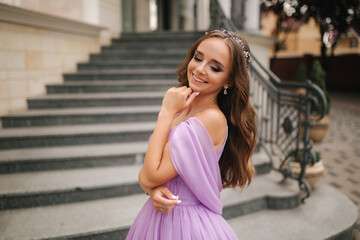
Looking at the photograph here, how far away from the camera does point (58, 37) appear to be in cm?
504

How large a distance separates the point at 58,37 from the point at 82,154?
2775mm

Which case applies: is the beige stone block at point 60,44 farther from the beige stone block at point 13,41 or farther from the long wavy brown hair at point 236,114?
the long wavy brown hair at point 236,114

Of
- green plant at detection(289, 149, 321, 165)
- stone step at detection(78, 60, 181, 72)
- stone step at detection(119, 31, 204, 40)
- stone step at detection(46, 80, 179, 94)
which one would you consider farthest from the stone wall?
green plant at detection(289, 149, 321, 165)

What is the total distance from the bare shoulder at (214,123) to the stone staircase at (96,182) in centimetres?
85

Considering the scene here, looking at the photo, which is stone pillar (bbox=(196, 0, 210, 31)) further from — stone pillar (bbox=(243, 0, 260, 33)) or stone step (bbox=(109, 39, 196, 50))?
stone step (bbox=(109, 39, 196, 50))

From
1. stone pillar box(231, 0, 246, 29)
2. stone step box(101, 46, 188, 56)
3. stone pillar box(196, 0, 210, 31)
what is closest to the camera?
stone step box(101, 46, 188, 56)

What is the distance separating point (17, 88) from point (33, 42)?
811 millimetres

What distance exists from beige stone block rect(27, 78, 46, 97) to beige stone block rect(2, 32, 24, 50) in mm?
555

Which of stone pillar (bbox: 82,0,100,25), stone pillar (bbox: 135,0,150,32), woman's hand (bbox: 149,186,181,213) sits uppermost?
stone pillar (bbox: 135,0,150,32)

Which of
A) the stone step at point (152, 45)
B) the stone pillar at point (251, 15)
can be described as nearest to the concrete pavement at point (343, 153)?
the stone pillar at point (251, 15)

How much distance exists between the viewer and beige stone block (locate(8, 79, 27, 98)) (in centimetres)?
400

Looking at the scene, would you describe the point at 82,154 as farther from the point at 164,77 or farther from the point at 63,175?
the point at 164,77

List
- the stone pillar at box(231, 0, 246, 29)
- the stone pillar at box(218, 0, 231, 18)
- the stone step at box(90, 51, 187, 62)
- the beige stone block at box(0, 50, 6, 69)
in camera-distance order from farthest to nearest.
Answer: the stone pillar at box(218, 0, 231, 18), the stone pillar at box(231, 0, 246, 29), the stone step at box(90, 51, 187, 62), the beige stone block at box(0, 50, 6, 69)

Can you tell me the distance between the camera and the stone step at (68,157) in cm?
313
